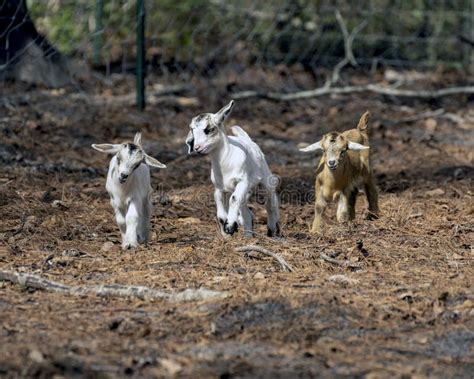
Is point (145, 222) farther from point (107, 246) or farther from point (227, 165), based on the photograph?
point (227, 165)

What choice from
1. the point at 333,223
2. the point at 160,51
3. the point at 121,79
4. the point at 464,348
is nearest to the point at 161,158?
the point at 333,223

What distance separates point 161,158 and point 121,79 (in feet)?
13.4

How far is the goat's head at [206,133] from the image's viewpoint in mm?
8539

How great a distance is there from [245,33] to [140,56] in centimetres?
452

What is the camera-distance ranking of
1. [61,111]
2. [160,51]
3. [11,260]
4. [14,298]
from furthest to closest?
[160,51]
[61,111]
[11,260]
[14,298]

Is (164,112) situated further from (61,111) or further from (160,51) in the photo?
(160,51)


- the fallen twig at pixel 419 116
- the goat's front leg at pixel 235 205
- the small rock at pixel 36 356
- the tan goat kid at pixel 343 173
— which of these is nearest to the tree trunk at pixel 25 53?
the fallen twig at pixel 419 116

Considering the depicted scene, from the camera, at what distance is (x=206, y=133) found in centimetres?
859

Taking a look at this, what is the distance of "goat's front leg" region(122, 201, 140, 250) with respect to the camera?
8359mm

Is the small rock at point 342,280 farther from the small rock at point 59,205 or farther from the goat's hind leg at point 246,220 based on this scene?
the small rock at point 59,205

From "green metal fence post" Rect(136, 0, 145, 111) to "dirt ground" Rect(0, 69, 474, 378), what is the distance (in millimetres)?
224

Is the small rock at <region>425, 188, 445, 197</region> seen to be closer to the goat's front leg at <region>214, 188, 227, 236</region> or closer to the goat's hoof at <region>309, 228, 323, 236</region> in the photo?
the goat's hoof at <region>309, 228, 323, 236</region>

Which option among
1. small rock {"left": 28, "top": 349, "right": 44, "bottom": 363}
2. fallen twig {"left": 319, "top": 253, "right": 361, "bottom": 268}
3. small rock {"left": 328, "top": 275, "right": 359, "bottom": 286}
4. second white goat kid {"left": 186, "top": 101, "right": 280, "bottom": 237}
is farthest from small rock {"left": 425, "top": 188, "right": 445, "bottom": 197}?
small rock {"left": 28, "top": 349, "right": 44, "bottom": 363}

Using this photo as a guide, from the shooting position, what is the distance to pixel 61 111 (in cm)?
1388
